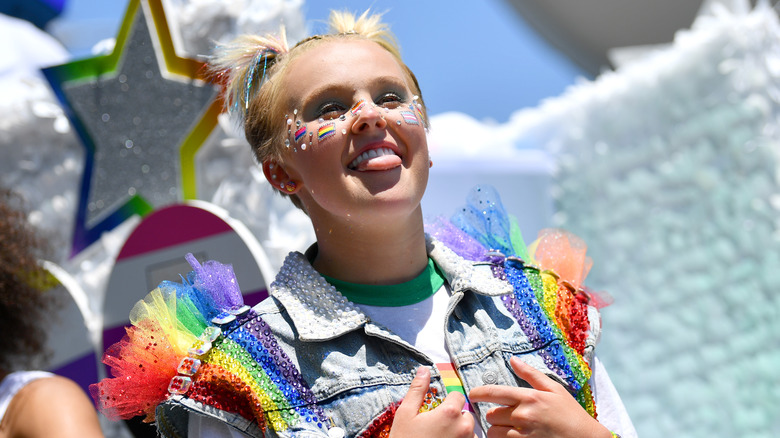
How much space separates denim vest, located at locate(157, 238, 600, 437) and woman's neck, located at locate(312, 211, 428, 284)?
0.20ft

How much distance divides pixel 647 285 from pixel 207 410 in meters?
3.12

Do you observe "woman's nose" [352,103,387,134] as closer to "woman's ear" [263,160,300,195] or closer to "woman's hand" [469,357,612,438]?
"woman's ear" [263,160,300,195]

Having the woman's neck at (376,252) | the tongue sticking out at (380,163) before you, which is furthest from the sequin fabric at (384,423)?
the tongue sticking out at (380,163)

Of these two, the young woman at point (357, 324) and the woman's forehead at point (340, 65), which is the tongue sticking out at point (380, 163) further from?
the woman's forehead at point (340, 65)

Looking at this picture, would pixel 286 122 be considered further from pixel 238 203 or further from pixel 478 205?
pixel 238 203

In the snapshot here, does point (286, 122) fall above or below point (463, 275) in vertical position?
above

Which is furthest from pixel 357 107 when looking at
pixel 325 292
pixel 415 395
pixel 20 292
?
pixel 20 292

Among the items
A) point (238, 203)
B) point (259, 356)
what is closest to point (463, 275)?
point (259, 356)

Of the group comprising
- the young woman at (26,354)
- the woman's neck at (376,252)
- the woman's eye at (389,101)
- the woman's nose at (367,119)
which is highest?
the woman's eye at (389,101)

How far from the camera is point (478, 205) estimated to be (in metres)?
1.61

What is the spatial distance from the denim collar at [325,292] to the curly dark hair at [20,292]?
177 cm

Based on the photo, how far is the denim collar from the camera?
4.09ft

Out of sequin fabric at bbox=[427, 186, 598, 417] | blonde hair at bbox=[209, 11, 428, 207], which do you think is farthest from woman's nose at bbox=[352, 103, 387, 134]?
sequin fabric at bbox=[427, 186, 598, 417]

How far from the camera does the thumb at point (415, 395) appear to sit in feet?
3.63
